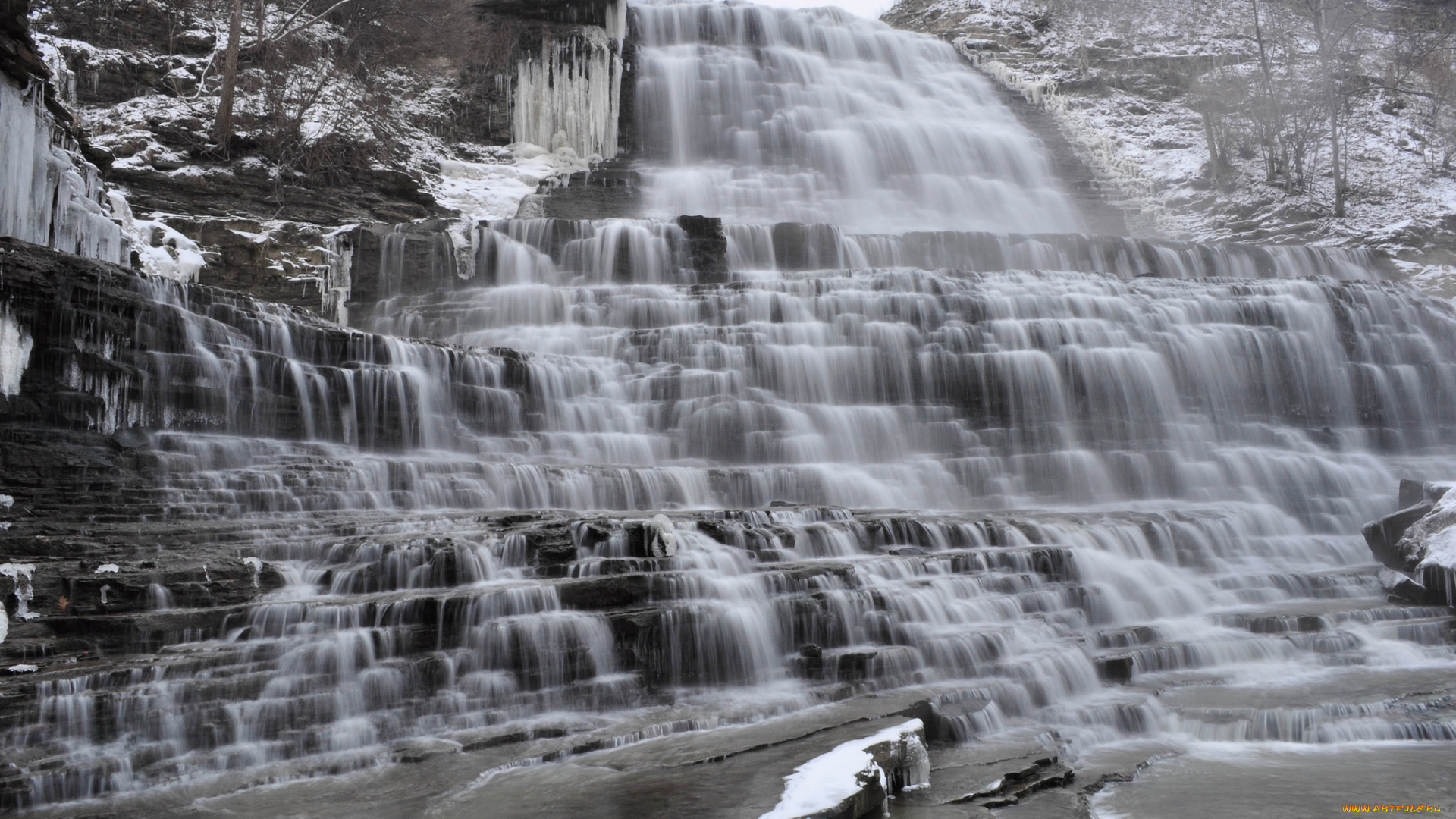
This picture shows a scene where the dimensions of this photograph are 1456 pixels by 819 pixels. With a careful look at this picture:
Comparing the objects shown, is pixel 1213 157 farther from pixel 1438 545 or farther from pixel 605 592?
pixel 605 592

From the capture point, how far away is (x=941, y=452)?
534 inches

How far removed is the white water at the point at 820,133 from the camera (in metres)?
22.6

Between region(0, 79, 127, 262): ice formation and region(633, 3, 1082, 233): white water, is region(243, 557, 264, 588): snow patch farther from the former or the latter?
region(633, 3, 1082, 233): white water

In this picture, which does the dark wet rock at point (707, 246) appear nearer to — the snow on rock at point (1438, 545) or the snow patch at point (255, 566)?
the snow on rock at point (1438, 545)

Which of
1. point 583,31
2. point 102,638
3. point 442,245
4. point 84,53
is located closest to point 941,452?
point 442,245

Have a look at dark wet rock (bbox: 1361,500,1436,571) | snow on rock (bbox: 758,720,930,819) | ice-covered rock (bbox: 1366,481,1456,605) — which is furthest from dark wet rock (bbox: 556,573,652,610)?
dark wet rock (bbox: 1361,500,1436,571)

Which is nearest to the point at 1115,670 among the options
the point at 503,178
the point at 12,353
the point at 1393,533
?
the point at 1393,533

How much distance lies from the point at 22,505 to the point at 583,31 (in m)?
19.0

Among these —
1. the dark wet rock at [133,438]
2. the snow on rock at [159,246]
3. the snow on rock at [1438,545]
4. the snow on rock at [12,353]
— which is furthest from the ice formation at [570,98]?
the snow on rock at [1438,545]

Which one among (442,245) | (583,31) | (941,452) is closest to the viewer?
(941,452)

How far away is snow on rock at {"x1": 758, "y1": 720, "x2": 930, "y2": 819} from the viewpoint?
14.5 ft

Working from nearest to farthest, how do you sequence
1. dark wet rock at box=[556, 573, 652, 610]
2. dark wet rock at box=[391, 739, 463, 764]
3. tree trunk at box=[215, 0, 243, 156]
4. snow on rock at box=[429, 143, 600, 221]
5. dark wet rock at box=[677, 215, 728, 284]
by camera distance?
1. dark wet rock at box=[391, 739, 463, 764]
2. dark wet rock at box=[556, 573, 652, 610]
3. dark wet rock at box=[677, 215, 728, 284]
4. tree trunk at box=[215, 0, 243, 156]
5. snow on rock at box=[429, 143, 600, 221]

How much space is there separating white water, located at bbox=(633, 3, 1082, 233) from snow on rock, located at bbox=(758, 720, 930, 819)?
16.7 m

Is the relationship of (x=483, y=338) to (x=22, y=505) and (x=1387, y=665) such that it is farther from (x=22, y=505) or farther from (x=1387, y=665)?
(x=1387, y=665)
